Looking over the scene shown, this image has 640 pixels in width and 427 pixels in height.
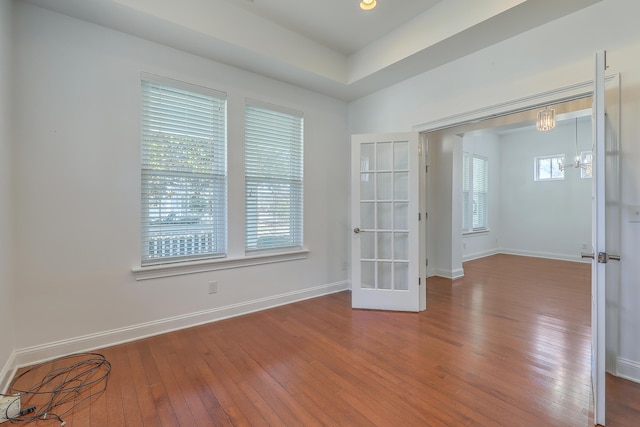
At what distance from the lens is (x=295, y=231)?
369 cm

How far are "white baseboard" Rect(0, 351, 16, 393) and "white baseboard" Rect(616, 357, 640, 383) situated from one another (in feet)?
13.9

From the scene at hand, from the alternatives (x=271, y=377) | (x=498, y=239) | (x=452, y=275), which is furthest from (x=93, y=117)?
(x=498, y=239)

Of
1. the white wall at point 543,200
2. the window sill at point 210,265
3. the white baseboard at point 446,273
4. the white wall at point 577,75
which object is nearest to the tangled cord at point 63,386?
the window sill at point 210,265

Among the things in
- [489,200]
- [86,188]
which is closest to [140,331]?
Result: [86,188]

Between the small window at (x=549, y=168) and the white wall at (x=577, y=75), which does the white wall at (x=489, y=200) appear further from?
the white wall at (x=577, y=75)

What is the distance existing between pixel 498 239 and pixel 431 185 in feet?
12.0

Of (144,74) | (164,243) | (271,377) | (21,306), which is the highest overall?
(144,74)

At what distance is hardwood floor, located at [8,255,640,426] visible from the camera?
64.9 inches

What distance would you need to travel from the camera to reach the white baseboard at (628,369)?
1.95 m

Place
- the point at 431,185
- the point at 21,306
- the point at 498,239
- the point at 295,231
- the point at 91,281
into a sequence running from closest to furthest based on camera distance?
the point at 21,306, the point at 91,281, the point at 295,231, the point at 431,185, the point at 498,239

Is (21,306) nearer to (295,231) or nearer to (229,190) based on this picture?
(229,190)

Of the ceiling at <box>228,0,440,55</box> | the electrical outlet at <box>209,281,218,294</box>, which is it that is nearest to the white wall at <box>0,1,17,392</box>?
the electrical outlet at <box>209,281,218,294</box>

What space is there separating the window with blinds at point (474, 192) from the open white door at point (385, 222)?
145 inches

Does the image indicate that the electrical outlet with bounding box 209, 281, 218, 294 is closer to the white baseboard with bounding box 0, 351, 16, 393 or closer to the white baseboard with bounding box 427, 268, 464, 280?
the white baseboard with bounding box 0, 351, 16, 393
